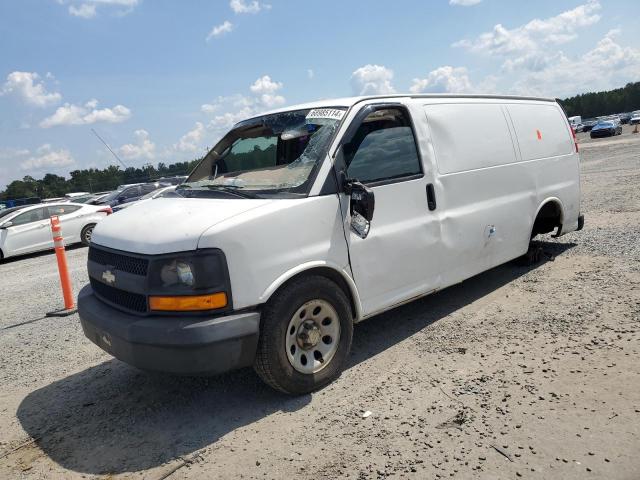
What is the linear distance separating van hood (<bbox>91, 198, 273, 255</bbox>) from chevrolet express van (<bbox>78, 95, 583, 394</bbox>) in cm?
1

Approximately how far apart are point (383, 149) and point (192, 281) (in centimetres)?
196

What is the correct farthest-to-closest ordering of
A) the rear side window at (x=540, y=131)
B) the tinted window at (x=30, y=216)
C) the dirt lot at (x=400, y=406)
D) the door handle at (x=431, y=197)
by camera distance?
the tinted window at (x=30, y=216) < the rear side window at (x=540, y=131) < the door handle at (x=431, y=197) < the dirt lot at (x=400, y=406)

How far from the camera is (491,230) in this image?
5.14 meters

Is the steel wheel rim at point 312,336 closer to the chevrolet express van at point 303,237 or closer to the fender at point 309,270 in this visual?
the chevrolet express van at point 303,237

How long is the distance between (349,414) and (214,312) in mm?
1125

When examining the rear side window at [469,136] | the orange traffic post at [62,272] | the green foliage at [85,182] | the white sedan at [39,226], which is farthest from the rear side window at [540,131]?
the green foliage at [85,182]

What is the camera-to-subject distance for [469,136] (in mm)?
4984

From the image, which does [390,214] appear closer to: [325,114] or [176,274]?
[325,114]

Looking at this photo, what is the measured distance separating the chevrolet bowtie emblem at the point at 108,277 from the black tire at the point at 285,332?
1.14 metres

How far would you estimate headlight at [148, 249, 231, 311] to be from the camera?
3.14 metres

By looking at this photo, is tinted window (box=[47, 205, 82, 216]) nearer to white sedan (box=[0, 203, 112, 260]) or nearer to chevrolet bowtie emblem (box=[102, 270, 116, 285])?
white sedan (box=[0, 203, 112, 260])

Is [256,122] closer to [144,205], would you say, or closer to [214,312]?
[144,205]

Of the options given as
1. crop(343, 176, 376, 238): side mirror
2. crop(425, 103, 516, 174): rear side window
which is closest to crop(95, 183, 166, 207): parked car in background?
crop(425, 103, 516, 174): rear side window

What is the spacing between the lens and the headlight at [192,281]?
10.3 ft
